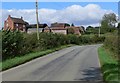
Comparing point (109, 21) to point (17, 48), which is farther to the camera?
point (109, 21)

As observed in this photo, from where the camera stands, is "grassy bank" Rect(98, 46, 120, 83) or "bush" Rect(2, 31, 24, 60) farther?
"bush" Rect(2, 31, 24, 60)

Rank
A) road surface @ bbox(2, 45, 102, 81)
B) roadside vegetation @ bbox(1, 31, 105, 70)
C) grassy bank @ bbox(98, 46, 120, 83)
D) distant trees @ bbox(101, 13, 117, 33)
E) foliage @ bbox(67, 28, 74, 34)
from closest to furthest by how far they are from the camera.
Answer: grassy bank @ bbox(98, 46, 120, 83)
road surface @ bbox(2, 45, 102, 81)
roadside vegetation @ bbox(1, 31, 105, 70)
distant trees @ bbox(101, 13, 117, 33)
foliage @ bbox(67, 28, 74, 34)

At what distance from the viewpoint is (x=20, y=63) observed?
2298 cm

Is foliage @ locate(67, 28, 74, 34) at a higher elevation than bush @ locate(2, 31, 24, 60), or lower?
lower

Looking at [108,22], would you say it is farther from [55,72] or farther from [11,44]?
[55,72]

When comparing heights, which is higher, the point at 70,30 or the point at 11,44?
the point at 11,44

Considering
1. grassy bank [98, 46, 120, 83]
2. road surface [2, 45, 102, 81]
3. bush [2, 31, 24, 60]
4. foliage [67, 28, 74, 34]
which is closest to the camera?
grassy bank [98, 46, 120, 83]

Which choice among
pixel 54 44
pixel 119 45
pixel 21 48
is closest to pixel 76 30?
pixel 54 44

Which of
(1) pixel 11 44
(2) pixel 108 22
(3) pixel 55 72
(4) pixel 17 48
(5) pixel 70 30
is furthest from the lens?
(5) pixel 70 30

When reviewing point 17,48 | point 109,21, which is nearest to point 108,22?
point 109,21

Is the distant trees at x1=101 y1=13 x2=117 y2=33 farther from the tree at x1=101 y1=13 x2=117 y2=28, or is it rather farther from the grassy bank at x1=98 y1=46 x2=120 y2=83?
the grassy bank at x1=98 y1=46 x2=120 y2=83

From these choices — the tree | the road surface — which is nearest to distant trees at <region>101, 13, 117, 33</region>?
the tree

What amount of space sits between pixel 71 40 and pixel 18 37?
183ft

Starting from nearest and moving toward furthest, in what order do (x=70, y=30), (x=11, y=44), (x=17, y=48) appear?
(x=11, y=44), (x=17, y=48), (x=70, y=30)
